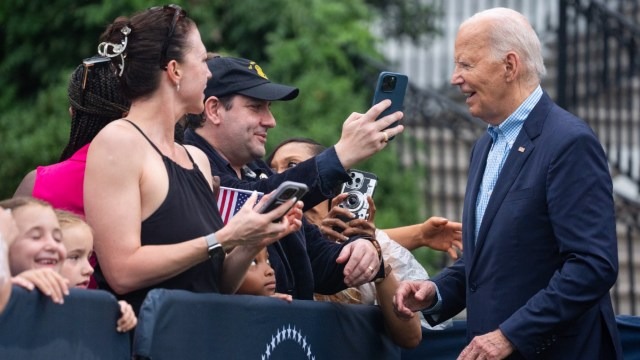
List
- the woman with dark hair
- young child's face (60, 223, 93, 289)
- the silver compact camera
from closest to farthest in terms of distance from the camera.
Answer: young child's face (60, 223, 93, 289), the woman with dark hair, the silver compact camera

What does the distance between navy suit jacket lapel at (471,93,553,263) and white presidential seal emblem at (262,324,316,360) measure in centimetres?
68

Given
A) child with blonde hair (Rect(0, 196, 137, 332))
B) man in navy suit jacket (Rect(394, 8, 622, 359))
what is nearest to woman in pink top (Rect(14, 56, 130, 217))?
child with blonde hair (Rect(0, 196, 137, 332))

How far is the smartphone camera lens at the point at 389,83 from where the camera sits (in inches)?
190

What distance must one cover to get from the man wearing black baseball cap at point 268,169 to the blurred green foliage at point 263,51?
3257mm

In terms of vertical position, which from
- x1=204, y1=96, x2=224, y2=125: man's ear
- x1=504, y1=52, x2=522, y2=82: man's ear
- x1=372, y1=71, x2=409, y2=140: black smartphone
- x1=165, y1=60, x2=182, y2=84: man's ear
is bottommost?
x1=204, y1=96, x2=224, y2=125: man's ear

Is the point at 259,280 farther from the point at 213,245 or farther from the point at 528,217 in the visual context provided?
the point at 528,217

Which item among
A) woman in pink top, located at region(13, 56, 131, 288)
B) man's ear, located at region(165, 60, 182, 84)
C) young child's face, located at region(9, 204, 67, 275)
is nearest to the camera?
young child's face, located at region(9, 204, 67, 275)

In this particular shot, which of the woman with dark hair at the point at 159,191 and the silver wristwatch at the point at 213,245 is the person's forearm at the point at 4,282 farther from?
the silver wristwatch at the point at 213,245

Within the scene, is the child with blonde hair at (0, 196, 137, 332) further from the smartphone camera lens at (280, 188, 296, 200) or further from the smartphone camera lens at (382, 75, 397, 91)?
the smartphone camera lens at (382, 75, 397, 91)

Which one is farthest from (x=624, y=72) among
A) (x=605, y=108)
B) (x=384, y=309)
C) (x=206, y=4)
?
(x=384, y=309)

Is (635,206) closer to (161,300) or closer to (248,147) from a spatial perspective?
(248,147)

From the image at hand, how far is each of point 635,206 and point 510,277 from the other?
18.8 feet

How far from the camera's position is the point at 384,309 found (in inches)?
205

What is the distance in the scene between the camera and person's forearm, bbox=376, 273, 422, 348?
16.9 ft
